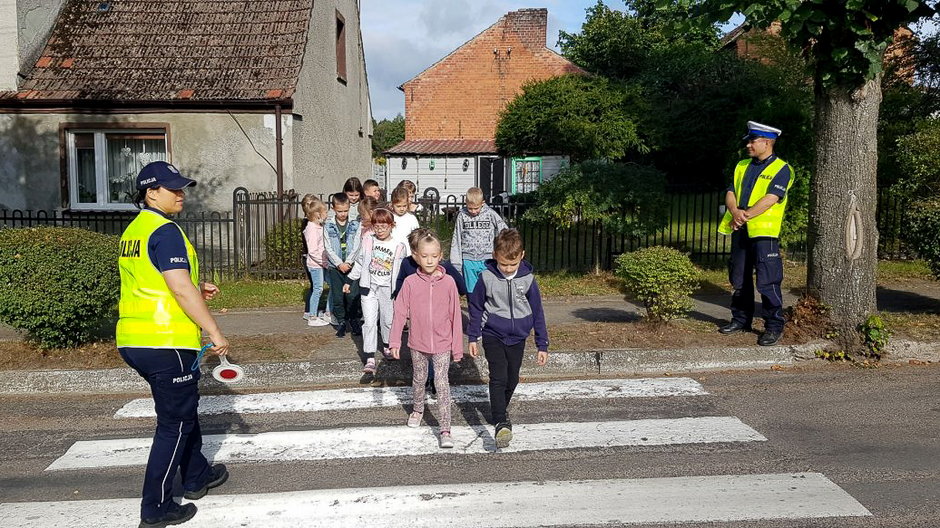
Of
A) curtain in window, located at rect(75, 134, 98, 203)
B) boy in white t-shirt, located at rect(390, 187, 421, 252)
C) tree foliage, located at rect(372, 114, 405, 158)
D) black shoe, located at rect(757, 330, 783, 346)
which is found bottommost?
black shoe, located at rect(757, 330, 783, 346)

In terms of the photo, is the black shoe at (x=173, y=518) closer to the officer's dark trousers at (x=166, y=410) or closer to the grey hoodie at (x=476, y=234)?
the officer's dark trousers at (x=166, y=410)

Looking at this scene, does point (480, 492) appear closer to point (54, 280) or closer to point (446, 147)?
point (54, 280)

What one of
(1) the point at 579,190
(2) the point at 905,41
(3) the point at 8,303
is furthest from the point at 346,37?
(3) the point at 8,303

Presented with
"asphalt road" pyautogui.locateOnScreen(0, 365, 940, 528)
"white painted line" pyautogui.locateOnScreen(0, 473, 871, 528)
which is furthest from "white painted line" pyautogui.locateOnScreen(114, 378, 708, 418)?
"white painted line" pyautogui.locateOnScreen(0, 473, 871, 528)

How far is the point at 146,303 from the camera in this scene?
4.17 m

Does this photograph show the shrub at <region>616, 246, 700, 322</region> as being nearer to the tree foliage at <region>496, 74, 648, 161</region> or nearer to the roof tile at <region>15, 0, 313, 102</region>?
the roof tile at <region>15, 0, 313, 102</region>

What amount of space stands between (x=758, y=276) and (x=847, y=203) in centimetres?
105

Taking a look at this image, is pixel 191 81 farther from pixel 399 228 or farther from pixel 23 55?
pixel 399 228

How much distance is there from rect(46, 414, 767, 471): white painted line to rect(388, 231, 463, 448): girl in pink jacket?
17.7 inches

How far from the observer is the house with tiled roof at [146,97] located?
1416cm

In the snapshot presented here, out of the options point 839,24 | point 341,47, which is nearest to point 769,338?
point 839,24

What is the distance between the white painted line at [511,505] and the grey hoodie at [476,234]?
11.6 ft

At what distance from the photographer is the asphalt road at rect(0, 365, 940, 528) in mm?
4723

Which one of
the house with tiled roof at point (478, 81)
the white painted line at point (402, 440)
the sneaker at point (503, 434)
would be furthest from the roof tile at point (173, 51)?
the house with tiled roof at point (478, 81)
